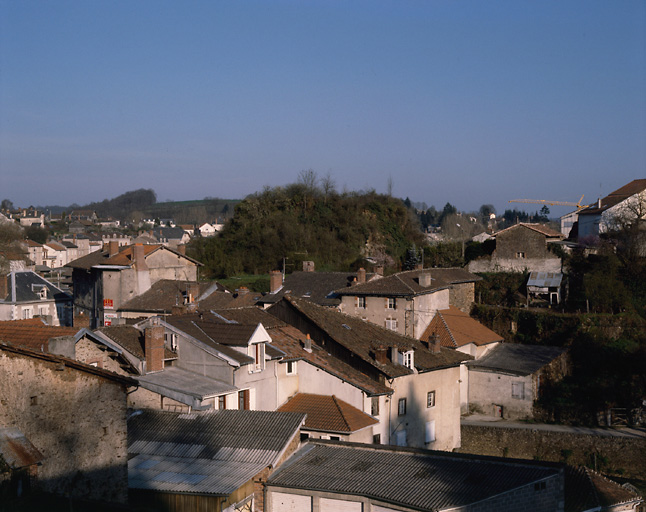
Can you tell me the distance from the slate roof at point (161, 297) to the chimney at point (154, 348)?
13777mm

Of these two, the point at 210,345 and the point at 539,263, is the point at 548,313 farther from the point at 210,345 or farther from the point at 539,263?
the point at 210,345

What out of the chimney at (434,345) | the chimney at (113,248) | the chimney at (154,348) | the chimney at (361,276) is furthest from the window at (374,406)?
the chimney at (113,248)

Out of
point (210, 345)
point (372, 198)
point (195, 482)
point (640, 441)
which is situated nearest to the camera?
point (195, 482)

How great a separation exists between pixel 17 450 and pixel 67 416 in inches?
40.5

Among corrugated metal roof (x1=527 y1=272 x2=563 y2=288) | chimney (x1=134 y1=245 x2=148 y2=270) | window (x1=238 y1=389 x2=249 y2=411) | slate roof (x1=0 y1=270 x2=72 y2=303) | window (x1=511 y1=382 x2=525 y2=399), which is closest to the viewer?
window (x1=238 y1=389 x2=249 y2=411)

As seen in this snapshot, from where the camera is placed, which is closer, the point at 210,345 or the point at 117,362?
the point at 117,362

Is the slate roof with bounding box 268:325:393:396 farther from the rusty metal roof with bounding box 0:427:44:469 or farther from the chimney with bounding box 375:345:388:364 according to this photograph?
the rusty metal roof with bounding box 0:427:44:469

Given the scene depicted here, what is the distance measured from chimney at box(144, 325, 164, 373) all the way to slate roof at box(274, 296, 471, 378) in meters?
6.99

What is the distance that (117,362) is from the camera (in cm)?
1806

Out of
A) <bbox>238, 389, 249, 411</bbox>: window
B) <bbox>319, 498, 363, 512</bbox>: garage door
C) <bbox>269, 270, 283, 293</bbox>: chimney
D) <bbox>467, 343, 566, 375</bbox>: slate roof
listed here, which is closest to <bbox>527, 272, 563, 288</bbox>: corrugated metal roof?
<bbox>467, 343, 566, 375</bbox>: slate roof

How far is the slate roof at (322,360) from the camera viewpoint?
22.3 meters

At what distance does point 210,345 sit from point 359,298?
13518 mm

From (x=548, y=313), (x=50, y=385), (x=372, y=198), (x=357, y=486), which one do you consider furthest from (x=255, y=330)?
(x=372, y=198)

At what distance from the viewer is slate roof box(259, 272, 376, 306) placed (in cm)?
3491
